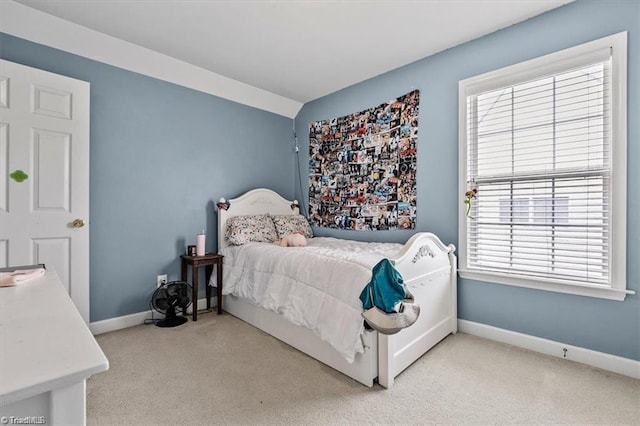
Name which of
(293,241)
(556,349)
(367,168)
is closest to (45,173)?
(293,241)

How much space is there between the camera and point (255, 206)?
11.8 ft

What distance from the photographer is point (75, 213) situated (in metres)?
2.34

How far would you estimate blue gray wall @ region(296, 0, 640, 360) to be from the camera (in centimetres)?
193

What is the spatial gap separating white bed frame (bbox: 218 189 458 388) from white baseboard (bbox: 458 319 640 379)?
0.19 metres

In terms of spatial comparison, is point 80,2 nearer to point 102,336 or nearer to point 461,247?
point 102,336

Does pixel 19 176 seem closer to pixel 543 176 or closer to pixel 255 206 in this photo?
pixel 255 206

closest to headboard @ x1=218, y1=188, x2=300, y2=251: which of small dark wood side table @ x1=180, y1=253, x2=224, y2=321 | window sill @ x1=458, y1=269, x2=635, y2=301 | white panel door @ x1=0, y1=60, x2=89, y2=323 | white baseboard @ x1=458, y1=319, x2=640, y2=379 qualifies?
small dark wood side table @ x1=180, y1=253, x2=224, y2=321

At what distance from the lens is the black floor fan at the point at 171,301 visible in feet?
9.10

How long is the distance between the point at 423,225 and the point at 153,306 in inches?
101

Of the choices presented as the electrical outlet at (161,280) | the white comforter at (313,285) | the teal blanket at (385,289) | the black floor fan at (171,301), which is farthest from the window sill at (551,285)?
the electrical outlet at (161,280)

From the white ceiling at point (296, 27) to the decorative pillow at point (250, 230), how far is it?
1535 mm

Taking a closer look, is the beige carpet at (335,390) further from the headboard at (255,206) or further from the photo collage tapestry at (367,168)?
the photo collage tapestry at (367,168)

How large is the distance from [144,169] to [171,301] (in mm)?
1225

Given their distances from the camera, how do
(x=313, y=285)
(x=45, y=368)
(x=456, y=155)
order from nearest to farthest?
1. (x=45, y=368)
2. (x=313, y=285)
3. (x=456, y=155)
